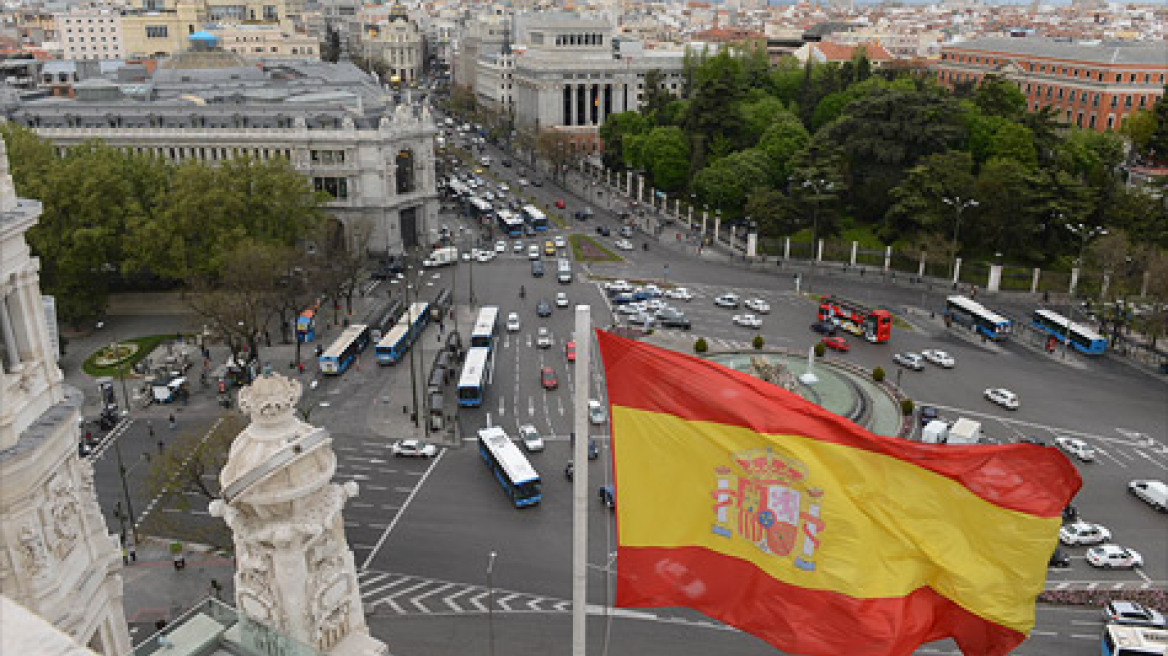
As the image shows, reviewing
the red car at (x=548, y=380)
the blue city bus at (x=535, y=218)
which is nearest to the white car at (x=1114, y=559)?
the red car at (x=548, y=380)

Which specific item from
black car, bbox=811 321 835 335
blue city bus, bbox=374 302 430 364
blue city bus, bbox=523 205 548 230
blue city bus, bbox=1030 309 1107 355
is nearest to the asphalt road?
blue city bus, bbox=374 302 430 364

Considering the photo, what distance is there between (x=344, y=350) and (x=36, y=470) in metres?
42.0

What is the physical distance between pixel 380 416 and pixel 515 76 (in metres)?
103

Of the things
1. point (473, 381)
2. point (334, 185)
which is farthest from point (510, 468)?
point (334, 185)

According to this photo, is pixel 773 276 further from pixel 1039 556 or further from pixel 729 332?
pixel 1039 556

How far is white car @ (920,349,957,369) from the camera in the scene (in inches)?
2143

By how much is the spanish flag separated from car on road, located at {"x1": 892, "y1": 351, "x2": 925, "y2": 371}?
146 feet

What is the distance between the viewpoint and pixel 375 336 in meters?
59.2

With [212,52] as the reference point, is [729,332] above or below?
below

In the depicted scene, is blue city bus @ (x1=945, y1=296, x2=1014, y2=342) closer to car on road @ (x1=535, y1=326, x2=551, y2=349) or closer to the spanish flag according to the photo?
car on road @ (x1=535, y1=326, x2=551, y2=349)

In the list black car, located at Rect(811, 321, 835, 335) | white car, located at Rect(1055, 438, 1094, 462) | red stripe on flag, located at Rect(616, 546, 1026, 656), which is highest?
red stripe on flag, located at Rect(616, 546, 1026, 656)

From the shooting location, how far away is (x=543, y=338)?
5872cm

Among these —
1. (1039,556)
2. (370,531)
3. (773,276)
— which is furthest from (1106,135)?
(1039,556)

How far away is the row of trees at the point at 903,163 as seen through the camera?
71438mm
